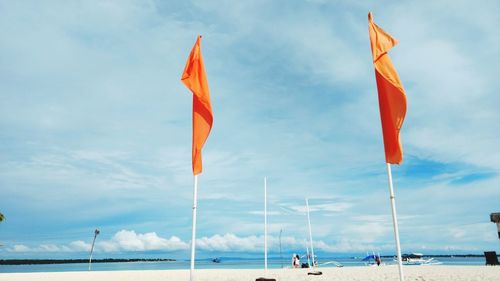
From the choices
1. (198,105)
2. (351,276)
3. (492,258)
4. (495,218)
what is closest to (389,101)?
(198,105)

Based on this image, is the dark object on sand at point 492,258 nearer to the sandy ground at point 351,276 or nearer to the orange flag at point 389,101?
the sandy ground at point 351,276

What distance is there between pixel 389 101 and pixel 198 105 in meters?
3.92

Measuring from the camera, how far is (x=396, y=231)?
697cm

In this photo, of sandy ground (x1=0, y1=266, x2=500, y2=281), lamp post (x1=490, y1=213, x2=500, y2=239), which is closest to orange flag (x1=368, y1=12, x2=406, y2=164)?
sandy ground (x1=0, y1=266, x2=500, y2=281)

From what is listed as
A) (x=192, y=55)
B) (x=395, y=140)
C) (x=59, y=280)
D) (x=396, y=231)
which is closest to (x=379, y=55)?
(x=395, y=140)

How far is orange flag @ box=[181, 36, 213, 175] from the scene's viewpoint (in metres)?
7.83

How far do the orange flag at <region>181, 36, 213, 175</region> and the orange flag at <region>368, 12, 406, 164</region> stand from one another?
3.55 m

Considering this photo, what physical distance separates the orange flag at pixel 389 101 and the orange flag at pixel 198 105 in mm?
3550

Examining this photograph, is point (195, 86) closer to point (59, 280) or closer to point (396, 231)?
point (396, 231)

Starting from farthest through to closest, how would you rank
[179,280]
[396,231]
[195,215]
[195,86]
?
[179,280] < [195,86] < [195,215] < [396,231]

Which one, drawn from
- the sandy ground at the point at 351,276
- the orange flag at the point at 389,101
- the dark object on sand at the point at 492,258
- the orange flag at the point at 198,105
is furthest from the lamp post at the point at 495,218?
the orange flag at the point at 198,105

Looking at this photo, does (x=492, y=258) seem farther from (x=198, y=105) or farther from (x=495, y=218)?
(x=198, y=105)

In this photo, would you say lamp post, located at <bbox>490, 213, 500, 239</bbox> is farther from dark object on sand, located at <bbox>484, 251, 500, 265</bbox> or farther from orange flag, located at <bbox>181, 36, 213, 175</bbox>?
orange flag, located at <bbox>181, 36, 213, 175</bbox>

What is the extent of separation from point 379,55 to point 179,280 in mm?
21492
